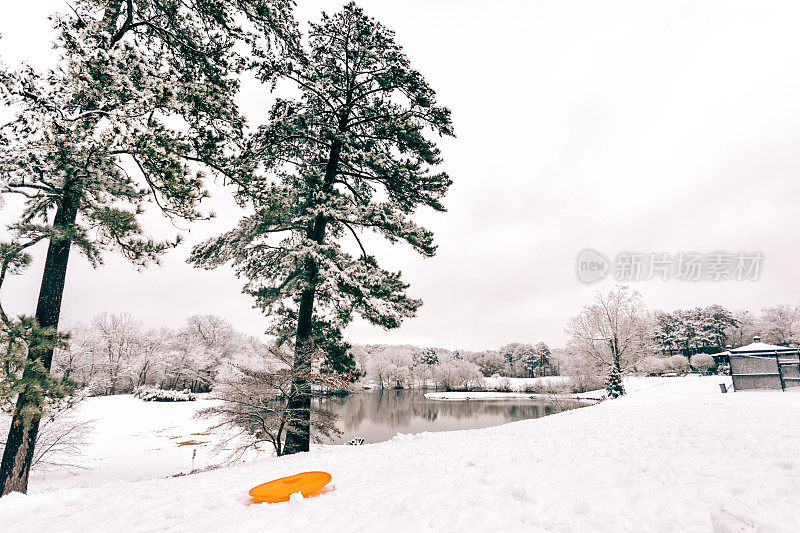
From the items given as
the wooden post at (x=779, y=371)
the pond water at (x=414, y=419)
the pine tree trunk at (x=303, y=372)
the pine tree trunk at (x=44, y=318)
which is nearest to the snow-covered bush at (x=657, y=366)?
the pond water at (x=414, y=419)

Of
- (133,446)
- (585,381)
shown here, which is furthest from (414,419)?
(133,446)

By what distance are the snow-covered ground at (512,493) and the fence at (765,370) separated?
8.79 metres

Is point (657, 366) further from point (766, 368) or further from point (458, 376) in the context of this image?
point (458, 376)

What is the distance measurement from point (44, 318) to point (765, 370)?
79.9 feet

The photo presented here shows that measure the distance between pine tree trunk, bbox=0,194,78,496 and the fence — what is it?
76.3 feet

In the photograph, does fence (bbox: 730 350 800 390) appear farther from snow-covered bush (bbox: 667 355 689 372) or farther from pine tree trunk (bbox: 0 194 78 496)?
snow-covered bush (bbox: 667 355 689 372)

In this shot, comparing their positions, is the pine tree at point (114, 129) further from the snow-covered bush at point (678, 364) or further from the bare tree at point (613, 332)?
the snow-covered bush at point (678, 364)

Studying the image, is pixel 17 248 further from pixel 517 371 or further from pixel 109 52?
pixel 517 371

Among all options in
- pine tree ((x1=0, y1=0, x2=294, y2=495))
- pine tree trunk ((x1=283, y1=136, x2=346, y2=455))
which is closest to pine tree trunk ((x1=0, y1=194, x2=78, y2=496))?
pine tree ((x1=0, y1=0, x2=294, y2=495))

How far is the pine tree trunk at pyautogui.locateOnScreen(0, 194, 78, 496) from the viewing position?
24.7ft

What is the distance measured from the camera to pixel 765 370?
44.5 feet

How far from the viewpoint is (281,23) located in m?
8.52

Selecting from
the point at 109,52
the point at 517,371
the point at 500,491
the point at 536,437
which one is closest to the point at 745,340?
the point at 517,371

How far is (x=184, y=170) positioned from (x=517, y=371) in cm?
11099
